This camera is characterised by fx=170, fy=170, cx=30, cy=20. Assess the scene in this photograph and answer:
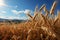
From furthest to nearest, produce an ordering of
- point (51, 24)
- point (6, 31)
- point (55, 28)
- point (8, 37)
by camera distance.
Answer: point (6, 31)
point (8, 37)
point (51, 24)
point (55, 28)

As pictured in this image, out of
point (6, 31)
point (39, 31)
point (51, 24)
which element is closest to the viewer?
point (51, 24)

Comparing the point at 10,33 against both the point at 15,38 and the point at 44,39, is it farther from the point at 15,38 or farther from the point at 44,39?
the point at 44,39

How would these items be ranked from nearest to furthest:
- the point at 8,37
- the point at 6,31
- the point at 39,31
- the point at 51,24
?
1. the point at 51,24
2. the point at 39,31
3. the point at 8,37
4. the point at 6,31

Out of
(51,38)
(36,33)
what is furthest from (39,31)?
(51,38)

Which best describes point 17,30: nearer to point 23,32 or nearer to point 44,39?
point 23,32

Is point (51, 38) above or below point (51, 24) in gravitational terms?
below

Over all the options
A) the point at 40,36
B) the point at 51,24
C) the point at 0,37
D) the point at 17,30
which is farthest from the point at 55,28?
the point at 0,37

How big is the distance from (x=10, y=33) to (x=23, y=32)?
0.23 m

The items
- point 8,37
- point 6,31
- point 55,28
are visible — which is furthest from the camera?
point 6,31

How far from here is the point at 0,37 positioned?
2.17 meters

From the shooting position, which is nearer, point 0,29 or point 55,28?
point 55,28

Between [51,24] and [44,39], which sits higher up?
[51,24]

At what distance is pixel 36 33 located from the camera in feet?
6.36

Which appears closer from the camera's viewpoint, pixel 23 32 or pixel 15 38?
pixel 15 38
